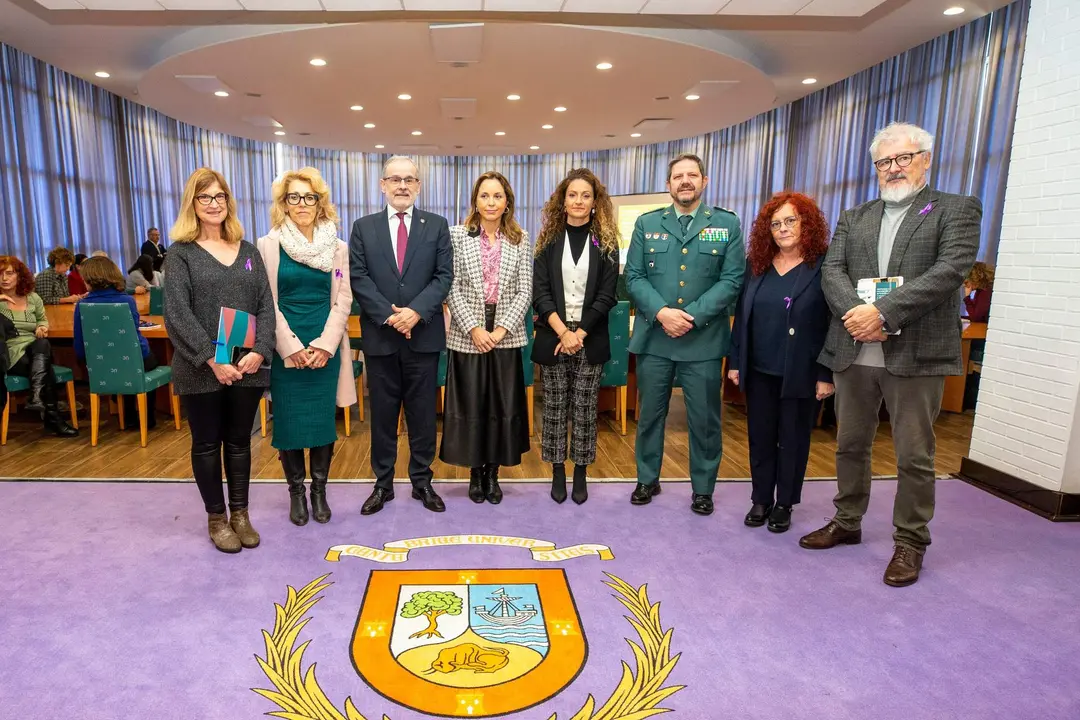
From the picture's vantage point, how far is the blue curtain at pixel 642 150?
22.8 feet

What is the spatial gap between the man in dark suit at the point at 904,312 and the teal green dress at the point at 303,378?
224 cm

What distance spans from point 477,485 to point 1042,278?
10.4ft

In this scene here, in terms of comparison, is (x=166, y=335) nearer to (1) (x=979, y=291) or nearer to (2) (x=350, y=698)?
(2) (x=350, y=698)

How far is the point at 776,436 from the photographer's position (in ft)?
9.98

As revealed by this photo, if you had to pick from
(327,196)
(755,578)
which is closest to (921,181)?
(755,578)

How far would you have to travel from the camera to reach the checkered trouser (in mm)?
3312

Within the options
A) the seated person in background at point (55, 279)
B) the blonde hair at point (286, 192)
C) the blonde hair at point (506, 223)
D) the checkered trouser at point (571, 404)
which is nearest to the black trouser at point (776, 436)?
the checkered trouser at point (571, 404)

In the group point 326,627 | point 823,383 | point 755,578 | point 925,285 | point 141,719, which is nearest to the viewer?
point 141,719

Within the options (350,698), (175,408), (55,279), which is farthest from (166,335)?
(350,698)

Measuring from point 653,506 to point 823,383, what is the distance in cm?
107

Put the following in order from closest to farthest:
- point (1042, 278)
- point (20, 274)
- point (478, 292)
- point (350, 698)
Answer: point (350, 698) → point (478, 292) → point (1042, 278) → point (20, 274)

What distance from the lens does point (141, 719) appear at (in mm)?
1776

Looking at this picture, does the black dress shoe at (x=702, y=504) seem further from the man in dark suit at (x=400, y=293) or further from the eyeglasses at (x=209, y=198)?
the eyeglasses at (x=209, y=198)

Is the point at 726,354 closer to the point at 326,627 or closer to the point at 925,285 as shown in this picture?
the point at 925,285
